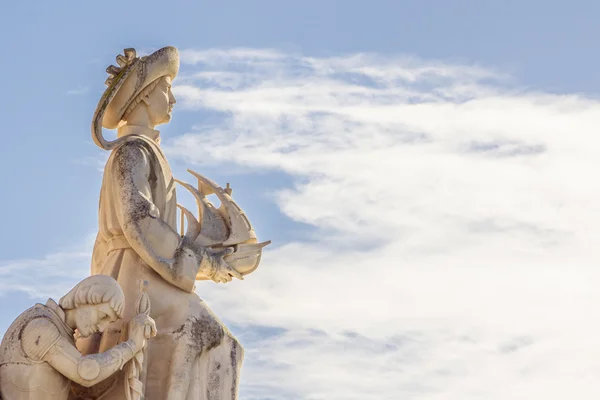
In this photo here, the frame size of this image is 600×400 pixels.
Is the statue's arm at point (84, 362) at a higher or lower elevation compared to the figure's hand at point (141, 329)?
lower

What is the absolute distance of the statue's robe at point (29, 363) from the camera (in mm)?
13898

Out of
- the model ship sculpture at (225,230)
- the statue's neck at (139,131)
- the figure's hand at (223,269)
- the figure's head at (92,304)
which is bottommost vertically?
the figure's head at (92,304)

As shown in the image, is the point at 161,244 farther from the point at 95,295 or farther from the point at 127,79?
the point at 127,79

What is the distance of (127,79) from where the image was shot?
1566cm

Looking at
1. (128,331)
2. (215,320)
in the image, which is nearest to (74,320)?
(128,331)

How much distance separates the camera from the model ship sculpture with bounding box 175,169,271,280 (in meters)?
15.8

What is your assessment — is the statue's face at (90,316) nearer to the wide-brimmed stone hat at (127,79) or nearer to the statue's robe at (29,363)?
the statue's robe at (29,363)

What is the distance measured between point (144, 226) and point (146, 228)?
1.1 inches

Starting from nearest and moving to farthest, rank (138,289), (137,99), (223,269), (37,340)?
1. (37,340)
2. (138,289)
3. (223,269)
4. (137,99)

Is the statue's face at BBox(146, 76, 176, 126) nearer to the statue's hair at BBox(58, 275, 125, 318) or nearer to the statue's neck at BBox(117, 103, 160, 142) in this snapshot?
the statue's neck at BBox(117, 103, 160, 142)

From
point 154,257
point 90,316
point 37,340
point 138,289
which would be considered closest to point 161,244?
point 154,257

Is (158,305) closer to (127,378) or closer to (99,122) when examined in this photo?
(127,378)

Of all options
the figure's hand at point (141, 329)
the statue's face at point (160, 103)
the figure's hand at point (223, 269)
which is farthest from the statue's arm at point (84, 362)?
the statue's face at point (160, 103)

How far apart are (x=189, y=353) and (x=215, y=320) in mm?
533
